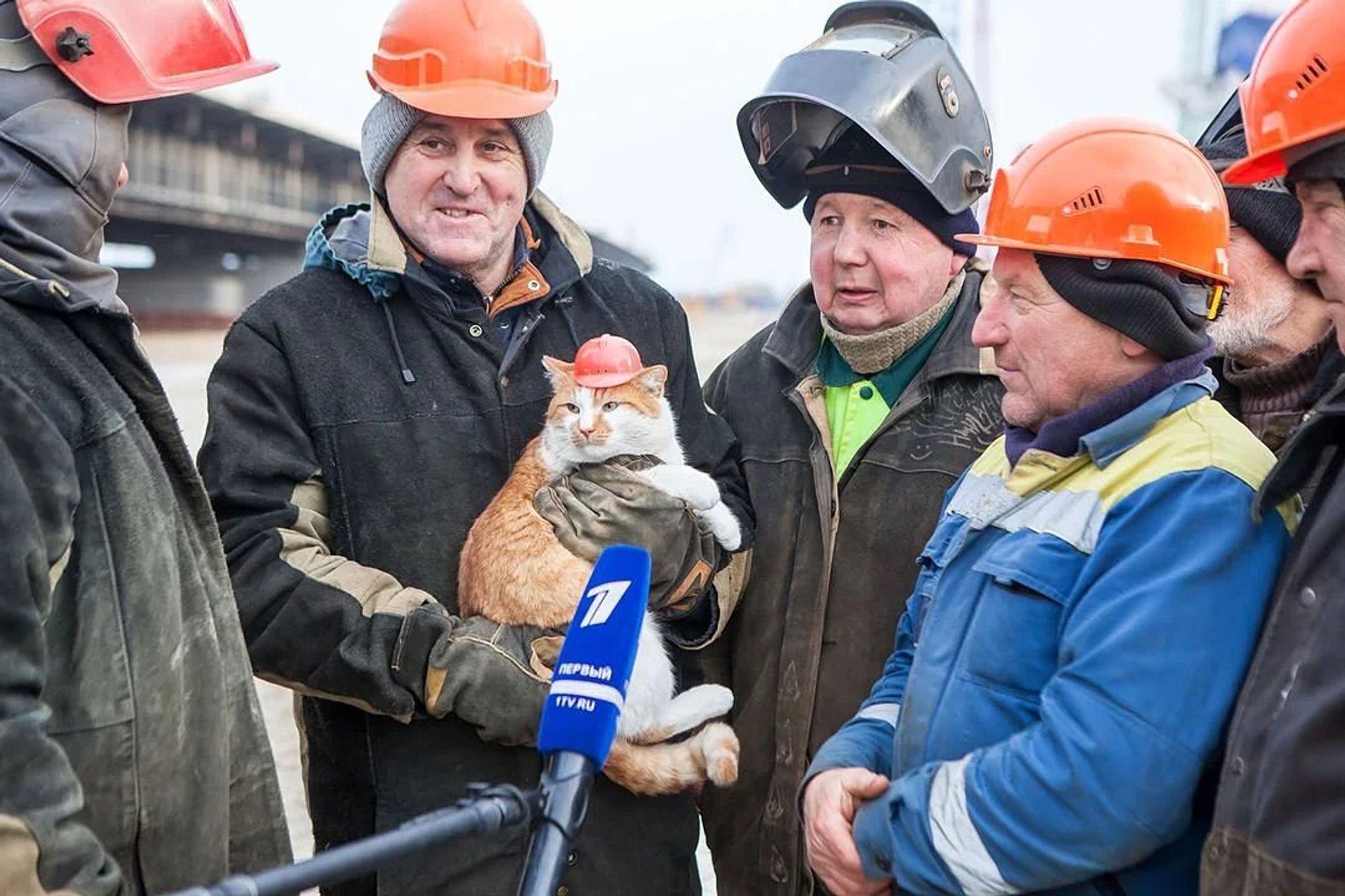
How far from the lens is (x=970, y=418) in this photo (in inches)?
117

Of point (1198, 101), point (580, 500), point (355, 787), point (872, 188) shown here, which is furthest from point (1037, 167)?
point (1198, 101)

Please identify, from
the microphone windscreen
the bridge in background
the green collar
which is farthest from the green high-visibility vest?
the bridge in background

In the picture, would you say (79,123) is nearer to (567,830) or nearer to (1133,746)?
(567,830)

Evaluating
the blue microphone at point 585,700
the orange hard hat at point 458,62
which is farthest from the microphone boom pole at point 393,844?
the orange hard hat at point 458,62

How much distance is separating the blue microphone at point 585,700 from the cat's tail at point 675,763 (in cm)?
114

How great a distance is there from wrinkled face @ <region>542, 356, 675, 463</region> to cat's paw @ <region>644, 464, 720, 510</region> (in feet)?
0.38

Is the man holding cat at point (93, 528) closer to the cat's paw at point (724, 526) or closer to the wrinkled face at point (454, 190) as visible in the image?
the wrinkled face at point (454, 190)

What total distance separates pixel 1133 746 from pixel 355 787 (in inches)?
71.6

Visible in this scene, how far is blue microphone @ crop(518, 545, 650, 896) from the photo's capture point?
138 cm

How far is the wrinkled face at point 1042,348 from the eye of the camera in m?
2.05

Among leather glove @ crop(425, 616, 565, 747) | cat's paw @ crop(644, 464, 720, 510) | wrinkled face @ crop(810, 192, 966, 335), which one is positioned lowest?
leather glove @ crop(425, 616, 565, 747)

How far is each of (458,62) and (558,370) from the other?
2.41ft

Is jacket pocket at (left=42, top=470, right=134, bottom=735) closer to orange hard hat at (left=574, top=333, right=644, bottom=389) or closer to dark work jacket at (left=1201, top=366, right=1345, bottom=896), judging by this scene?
orange hard hat at (left=574, top=333, right=644, bottom=389)

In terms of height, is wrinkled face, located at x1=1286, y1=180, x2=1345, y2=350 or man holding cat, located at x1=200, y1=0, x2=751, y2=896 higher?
wrinkled face, located at x1=1286, y1=180, x2=1345, y2=350
